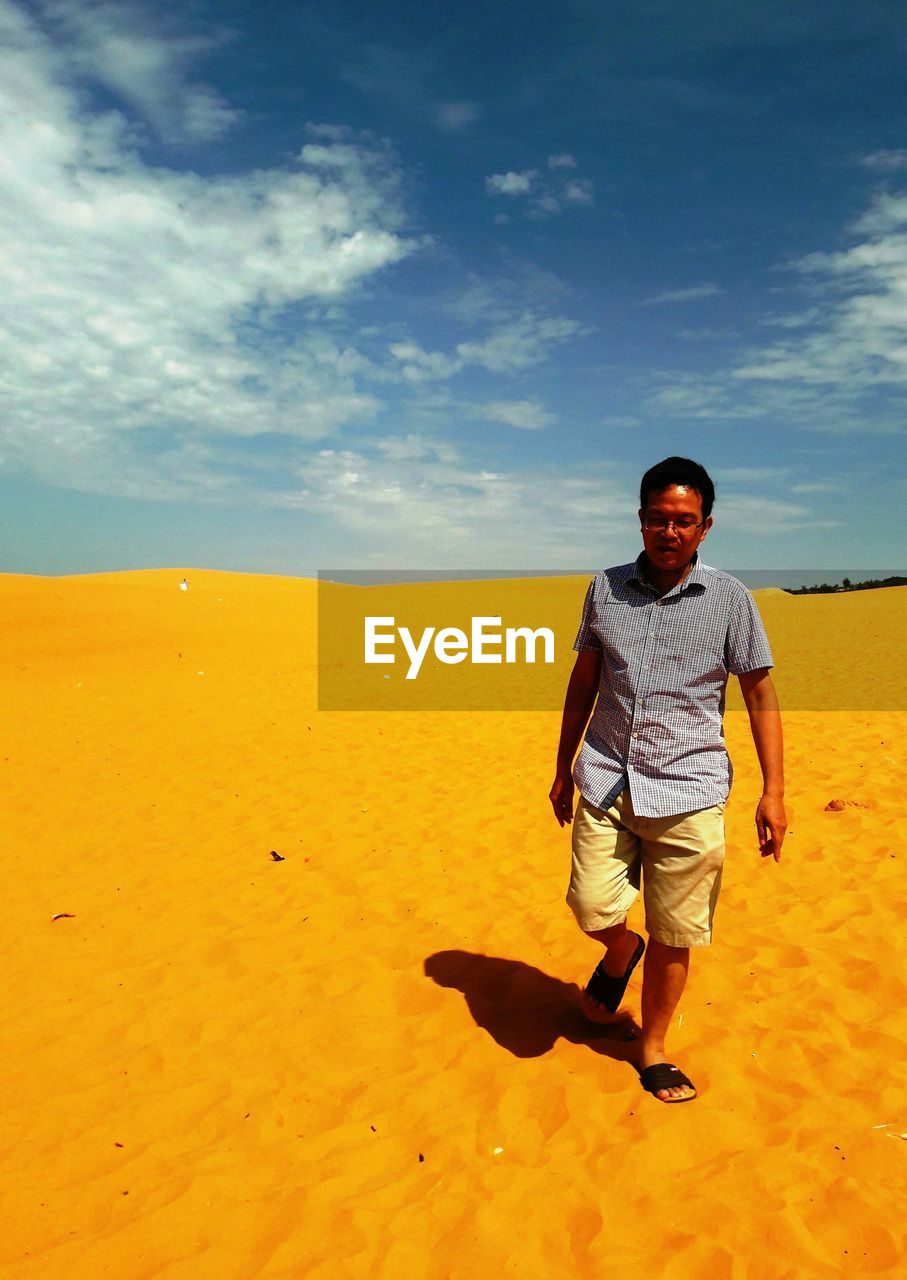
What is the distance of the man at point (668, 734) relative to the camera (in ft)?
9.07

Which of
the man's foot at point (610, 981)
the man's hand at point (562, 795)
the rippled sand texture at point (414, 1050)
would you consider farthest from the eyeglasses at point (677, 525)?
the rippled sand texture at point (414, 1050)

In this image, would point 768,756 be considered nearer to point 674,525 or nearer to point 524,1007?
point 674,525

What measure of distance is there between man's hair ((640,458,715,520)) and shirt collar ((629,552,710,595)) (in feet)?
0.63

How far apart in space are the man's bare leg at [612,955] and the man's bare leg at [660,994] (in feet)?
0.56

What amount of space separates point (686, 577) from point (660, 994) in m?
1.70

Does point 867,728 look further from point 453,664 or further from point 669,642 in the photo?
point 453,664

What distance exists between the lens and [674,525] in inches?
107

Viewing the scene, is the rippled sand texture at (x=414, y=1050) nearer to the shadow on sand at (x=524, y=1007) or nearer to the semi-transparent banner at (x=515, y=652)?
the shadow on sand at (x=524, y=1007)

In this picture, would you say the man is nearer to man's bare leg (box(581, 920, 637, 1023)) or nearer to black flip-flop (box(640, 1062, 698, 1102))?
black flip-flop (box(640, 1062, 698, 1102))

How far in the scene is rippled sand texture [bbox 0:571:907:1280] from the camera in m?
2.58

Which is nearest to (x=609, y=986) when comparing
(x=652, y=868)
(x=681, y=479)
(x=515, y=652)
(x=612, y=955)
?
(x=612, y=955)

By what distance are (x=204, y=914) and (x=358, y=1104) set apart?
7.64 feet

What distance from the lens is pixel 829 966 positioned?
13.7 feet

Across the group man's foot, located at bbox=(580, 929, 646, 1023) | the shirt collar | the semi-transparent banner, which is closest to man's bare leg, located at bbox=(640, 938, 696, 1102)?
man's foot, located at bbox=(580, 929, 646, 1023)
